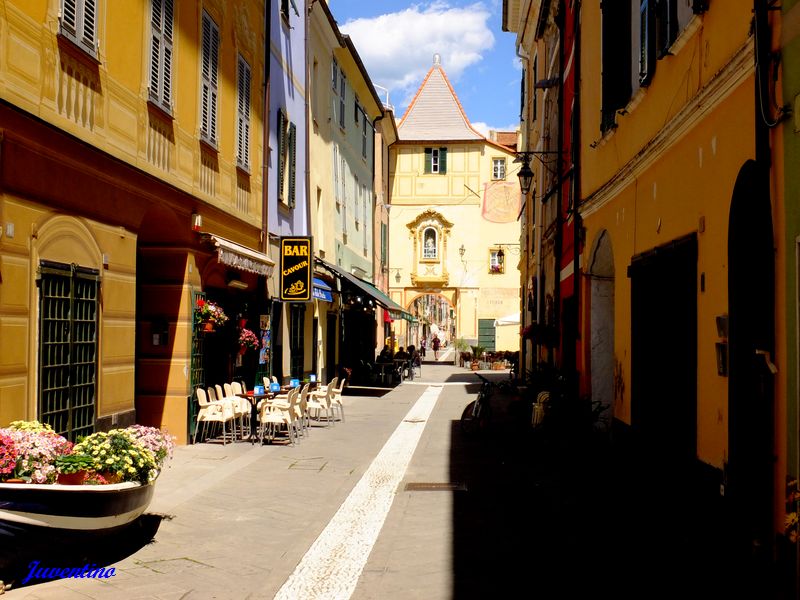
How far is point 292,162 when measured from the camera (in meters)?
19.5

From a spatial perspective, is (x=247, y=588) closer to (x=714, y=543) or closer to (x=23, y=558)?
(x=23, y=558)

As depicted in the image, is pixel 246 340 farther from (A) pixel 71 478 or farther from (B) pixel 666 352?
(A) pixel 71 478

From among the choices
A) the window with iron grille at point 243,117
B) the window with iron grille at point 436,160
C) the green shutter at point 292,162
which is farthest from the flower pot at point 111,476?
the window with iron grille at point 436,160

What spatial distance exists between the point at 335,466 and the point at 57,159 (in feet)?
17.7

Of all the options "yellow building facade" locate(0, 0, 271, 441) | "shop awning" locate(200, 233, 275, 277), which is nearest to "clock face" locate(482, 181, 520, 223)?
"yellow building facade" locate(0, 0, 271, 441)

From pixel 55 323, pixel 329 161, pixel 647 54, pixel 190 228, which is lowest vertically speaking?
pixel 55 323

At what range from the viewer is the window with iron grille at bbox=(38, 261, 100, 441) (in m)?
8.19

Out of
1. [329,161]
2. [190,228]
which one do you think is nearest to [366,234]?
[329,161]

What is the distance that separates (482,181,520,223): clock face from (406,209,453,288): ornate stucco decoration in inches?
86.8

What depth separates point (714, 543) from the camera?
274 inches

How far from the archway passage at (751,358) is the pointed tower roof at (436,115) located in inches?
1480

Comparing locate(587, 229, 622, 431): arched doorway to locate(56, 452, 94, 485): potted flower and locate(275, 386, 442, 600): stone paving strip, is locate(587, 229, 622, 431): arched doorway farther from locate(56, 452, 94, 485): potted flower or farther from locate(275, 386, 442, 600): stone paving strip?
locate(56, 452, 94, 485): potted flower

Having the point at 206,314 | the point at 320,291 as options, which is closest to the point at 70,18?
the point at 206,314

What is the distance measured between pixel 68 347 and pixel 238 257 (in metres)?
5.22
